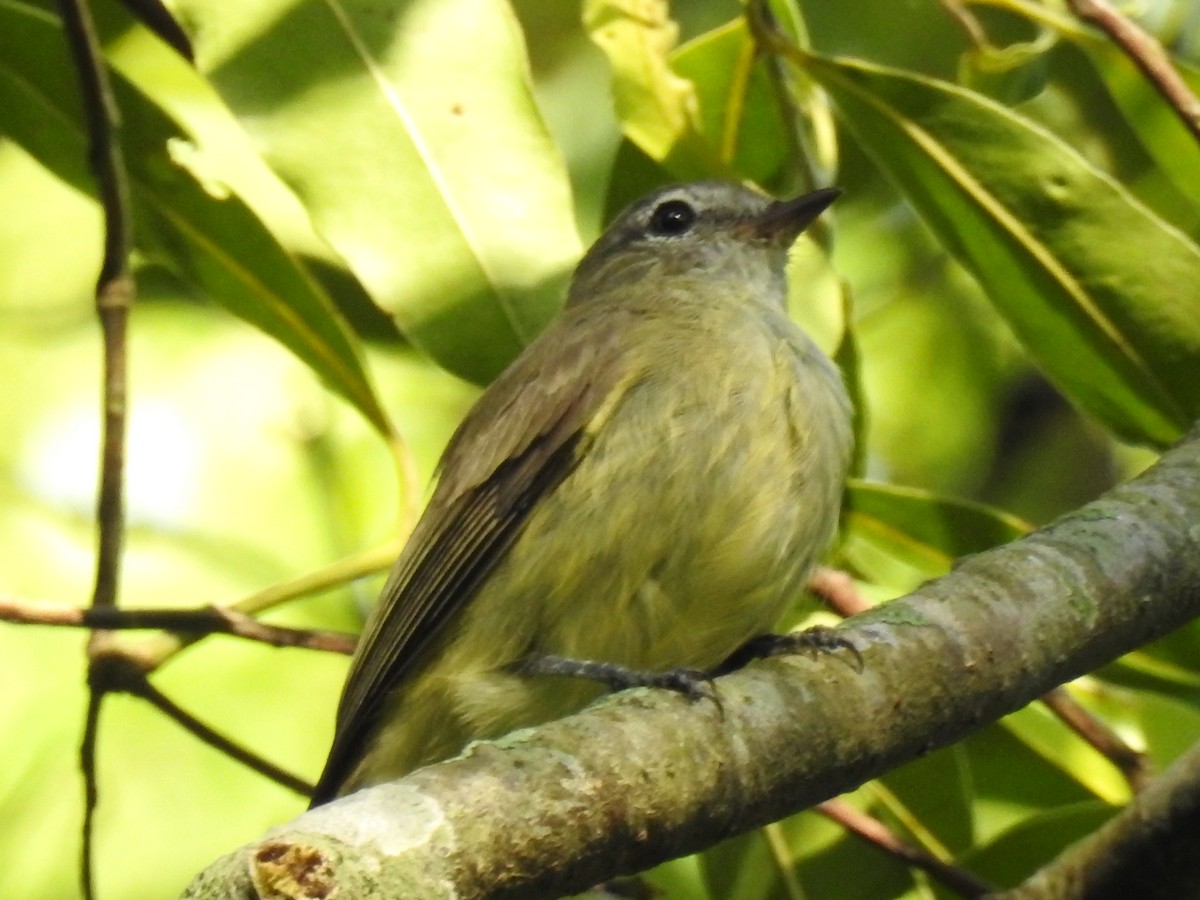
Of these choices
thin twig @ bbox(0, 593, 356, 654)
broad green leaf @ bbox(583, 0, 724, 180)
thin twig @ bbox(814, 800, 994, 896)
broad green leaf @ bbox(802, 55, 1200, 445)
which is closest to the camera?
thin twig @ bbox(0, 593, 356, 654)

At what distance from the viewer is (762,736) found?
1.98m

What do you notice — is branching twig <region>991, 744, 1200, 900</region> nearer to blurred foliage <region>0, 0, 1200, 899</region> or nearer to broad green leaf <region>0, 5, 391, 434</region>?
blurred foliage <region>0, 0, 1200, 899</region>

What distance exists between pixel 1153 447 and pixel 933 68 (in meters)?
1.63

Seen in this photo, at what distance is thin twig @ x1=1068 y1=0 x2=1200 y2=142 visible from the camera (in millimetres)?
2756

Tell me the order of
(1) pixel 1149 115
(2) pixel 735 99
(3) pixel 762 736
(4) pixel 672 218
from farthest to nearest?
(4) pixel 672 218 < (2) pixel 735 99 < (1) pixel 1149 115 < (3) pixel 762 736

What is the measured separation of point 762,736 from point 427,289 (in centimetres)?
129

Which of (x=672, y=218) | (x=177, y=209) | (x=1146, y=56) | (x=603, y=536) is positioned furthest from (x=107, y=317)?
(x=1146, y=56)

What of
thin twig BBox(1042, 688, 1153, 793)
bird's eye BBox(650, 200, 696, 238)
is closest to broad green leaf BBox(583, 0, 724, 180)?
bird's eye BBox(650, 200, 696, 238)

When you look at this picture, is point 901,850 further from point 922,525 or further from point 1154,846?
point 922,525

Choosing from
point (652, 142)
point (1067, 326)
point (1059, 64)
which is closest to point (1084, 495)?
point (1059, 64)

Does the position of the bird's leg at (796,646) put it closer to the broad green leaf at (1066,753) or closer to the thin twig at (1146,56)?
the broad green leaf at (1066,753)

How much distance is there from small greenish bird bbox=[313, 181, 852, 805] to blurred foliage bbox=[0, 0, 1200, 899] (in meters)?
0.26

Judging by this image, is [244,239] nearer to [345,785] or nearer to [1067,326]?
[345,785]

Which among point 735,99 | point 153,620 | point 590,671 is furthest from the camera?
point 735,99
